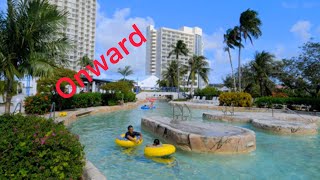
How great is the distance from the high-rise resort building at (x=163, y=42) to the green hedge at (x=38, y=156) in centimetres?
13530

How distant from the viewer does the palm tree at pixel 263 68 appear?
132ft

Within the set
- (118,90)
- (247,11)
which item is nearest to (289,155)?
(118,90)

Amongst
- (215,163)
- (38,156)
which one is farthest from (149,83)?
(38,156)

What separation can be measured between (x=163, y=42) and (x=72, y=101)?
121 metres

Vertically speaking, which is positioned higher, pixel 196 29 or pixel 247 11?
pixel 196 29

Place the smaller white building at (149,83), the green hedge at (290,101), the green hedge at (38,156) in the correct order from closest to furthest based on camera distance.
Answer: the green hedge at (38,156) → the green hedge at (290,101) → the smaller white building at (149,83)

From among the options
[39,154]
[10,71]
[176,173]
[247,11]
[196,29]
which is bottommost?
[176,173]

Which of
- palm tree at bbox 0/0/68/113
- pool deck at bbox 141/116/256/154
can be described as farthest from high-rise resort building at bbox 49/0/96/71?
pool deck at bbox 141/116/256/154

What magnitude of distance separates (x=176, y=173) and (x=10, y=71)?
5.99 m

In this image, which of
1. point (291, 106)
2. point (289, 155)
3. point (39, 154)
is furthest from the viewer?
point (291, 106)

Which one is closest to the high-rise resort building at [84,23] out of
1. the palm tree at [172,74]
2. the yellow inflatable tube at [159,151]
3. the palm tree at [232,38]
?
the palm tree at [172,74]

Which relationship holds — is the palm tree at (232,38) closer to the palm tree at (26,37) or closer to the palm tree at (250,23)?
the palm tree at (250,23)

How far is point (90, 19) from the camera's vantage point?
133000 mm

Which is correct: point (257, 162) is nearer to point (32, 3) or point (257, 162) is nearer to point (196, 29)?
point (32, 3)
